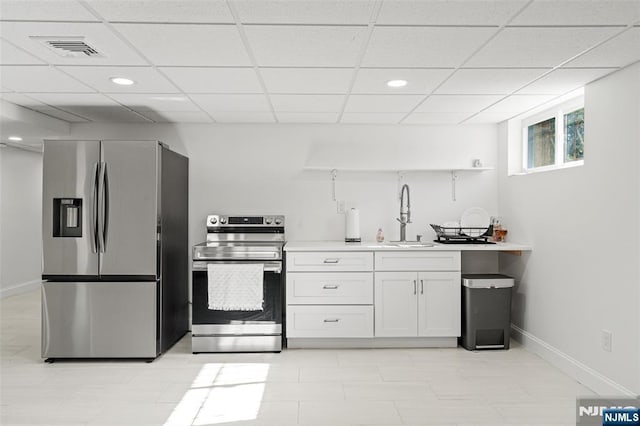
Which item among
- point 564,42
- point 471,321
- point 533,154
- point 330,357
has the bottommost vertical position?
point 330,357

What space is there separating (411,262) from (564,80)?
1797 millimetres

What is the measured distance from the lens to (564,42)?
237 centimetres

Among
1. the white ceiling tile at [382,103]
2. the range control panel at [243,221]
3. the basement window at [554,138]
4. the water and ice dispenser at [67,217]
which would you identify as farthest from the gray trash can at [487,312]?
the water and ice dispenser at [67,217]

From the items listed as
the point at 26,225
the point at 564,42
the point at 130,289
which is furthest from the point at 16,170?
the point at 564,42

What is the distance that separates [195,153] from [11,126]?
5.27 feet

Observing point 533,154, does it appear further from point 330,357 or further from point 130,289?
point 130,289

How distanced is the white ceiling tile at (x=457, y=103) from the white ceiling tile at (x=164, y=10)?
1.95 m

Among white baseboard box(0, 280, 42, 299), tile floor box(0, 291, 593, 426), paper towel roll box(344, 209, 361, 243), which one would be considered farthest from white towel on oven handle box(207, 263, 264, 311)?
white baseboard box(0, 280, 42, 299)

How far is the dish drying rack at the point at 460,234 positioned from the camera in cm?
424

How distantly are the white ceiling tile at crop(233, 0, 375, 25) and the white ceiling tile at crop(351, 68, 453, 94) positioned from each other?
0.76 m

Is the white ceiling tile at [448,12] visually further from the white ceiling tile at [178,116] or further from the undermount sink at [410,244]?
the white ceiling tile at [178,116]

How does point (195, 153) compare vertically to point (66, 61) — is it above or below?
below

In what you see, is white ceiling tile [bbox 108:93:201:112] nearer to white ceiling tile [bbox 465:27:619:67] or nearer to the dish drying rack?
white ceiling tile [bbox 465:27:619:67]

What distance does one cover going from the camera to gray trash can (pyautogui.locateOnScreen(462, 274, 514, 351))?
154 inches
